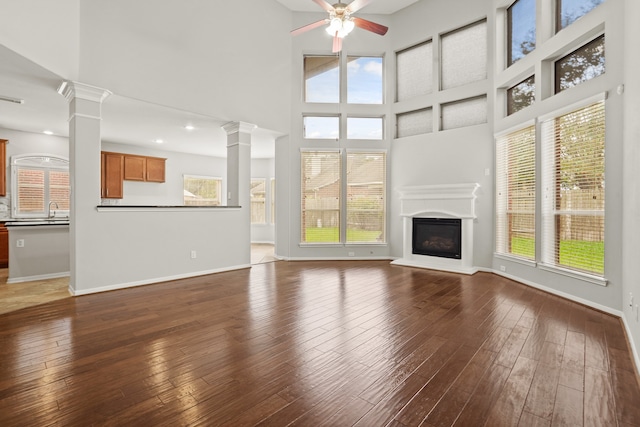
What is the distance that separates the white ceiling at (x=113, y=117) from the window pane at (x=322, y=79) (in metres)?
1.26

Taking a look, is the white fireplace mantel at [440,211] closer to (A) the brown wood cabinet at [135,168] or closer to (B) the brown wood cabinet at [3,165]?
(A) the brown wood cabinet at [135,168]

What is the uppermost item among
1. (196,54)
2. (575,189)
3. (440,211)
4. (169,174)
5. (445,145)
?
(196,54)

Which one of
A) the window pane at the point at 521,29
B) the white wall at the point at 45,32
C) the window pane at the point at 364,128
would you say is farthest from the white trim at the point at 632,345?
the white wall at the point at 45,32

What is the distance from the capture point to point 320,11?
658 centimetres

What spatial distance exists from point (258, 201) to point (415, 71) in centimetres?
585

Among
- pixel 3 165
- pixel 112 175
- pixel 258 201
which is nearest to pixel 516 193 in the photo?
pixel 258 201

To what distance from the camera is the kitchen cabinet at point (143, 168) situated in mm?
7656

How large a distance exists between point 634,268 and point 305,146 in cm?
539

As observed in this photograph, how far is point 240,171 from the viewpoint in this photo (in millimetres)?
5727

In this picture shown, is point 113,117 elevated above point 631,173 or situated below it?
above

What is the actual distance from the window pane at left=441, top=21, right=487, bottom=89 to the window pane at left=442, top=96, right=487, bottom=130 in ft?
1.22

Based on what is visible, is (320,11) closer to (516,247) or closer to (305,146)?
(305,146)

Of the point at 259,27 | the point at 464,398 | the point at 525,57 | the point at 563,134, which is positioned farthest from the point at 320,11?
the point at 464,398

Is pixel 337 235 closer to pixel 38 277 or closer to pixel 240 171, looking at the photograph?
pixel 240 171
